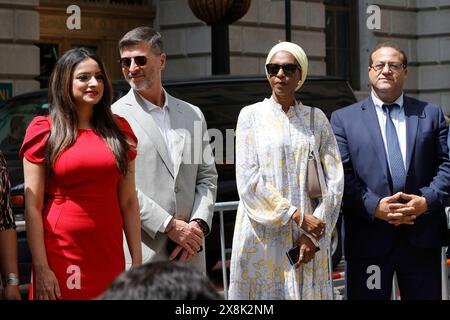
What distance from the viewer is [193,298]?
3.07 metres

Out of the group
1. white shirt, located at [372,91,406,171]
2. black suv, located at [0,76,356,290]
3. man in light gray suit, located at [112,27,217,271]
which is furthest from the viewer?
black suv, located at [0,76,356,290]

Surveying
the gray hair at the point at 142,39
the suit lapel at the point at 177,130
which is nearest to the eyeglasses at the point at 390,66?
the suit lapel at the point at 177,130

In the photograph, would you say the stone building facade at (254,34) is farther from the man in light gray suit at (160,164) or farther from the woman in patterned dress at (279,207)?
the woman in patterned dress at (279,207)

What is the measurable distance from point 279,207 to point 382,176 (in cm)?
87

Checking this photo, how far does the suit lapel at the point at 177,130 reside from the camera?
6.55 meters

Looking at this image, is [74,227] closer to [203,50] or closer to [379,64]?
[379,64]

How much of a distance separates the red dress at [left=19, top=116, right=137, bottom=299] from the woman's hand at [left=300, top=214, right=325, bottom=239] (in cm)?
117

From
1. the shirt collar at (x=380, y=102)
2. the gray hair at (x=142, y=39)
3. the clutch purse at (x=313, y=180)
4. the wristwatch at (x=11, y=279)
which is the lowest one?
the wristwatch at (x=11, y=279)

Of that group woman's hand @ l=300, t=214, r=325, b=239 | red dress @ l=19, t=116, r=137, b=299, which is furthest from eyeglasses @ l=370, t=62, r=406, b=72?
red dress @ l=19, t=116, r=137, b=299

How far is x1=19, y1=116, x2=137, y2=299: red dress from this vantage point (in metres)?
5.80

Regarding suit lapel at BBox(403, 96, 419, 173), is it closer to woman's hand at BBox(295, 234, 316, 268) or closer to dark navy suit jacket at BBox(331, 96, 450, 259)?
dark navy suit jacket at BBox(331, 96, 450, 259)

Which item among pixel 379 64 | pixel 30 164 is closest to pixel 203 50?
pixel 379 64

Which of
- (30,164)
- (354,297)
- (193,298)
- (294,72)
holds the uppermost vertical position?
(294,72)

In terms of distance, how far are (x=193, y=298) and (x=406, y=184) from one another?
4186 mm
